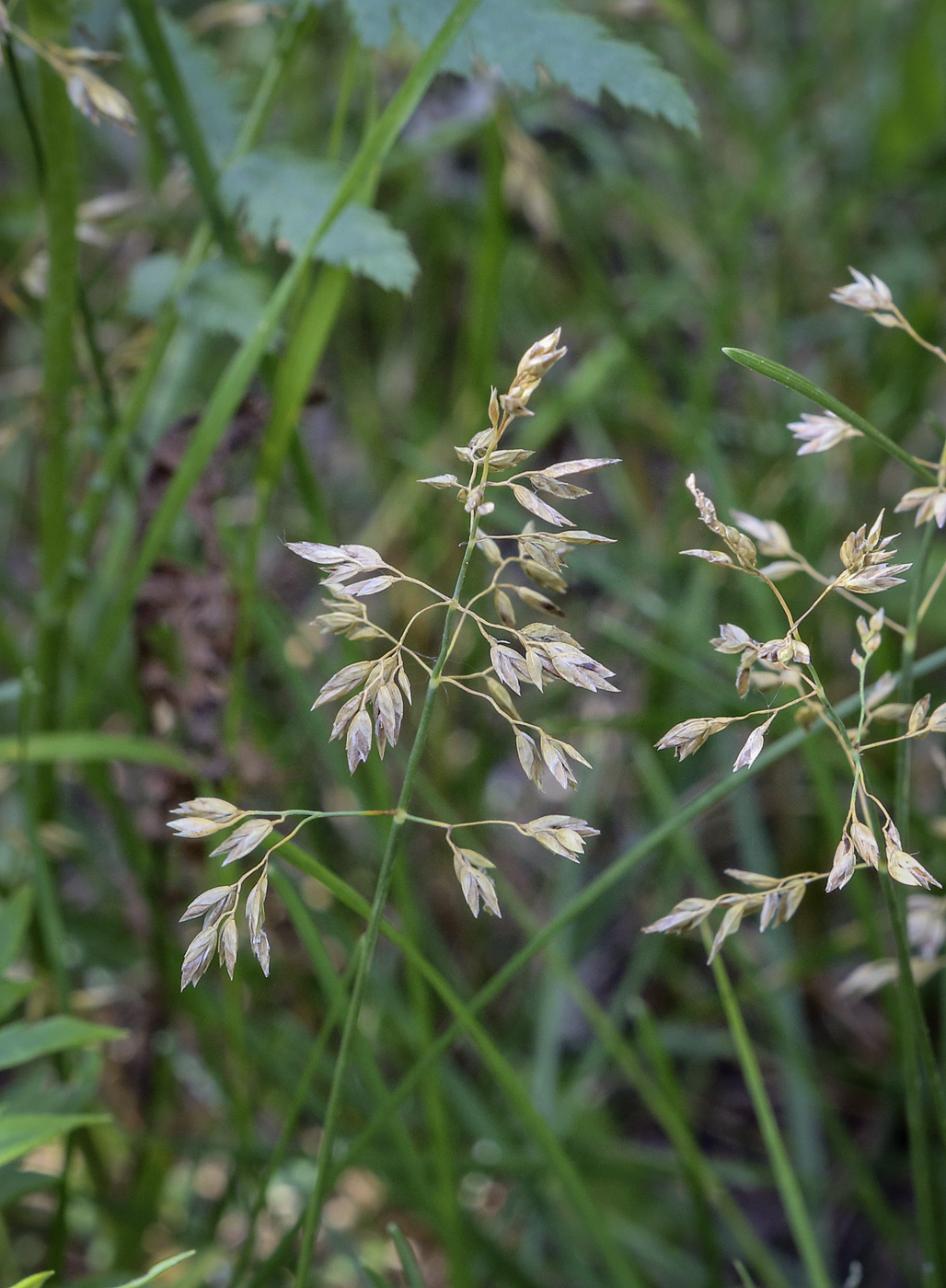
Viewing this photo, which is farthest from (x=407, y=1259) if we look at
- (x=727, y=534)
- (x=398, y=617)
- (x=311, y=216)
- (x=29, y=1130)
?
(x=398, y=617)

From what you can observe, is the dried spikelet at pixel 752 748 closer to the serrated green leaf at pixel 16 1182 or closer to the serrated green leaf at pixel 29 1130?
the serrated green leaf at pixel 29 1130

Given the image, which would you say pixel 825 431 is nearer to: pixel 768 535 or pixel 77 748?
pixel 768 535

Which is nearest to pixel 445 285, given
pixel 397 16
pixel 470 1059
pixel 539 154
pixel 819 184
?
pixel 539 154

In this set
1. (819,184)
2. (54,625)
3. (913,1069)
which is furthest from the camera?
A: (819,184)

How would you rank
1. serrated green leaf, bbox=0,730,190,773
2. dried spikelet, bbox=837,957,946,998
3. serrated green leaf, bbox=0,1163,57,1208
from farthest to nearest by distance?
serrated green leaf, bbox=0,730,190,773
dried spikelet, bbox=837,957,946,998
serrated green leaf, bbox=0,1163,57,1208

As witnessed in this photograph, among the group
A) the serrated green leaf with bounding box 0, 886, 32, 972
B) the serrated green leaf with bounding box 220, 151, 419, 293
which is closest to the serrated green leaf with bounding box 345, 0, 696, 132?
the serrated green leaf with bounding box 220, 151, 419, 293

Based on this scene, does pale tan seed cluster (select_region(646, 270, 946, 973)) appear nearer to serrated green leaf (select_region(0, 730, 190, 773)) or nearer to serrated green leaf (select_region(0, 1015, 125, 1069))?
serrated green leaf (select_region(0, 1015, 125, 1069))

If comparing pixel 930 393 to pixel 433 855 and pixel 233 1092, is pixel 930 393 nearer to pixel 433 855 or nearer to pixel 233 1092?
pixel 433 855

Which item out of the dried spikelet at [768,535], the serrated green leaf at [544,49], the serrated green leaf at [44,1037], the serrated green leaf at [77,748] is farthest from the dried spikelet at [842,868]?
the serrated green leaf at [77,748]
